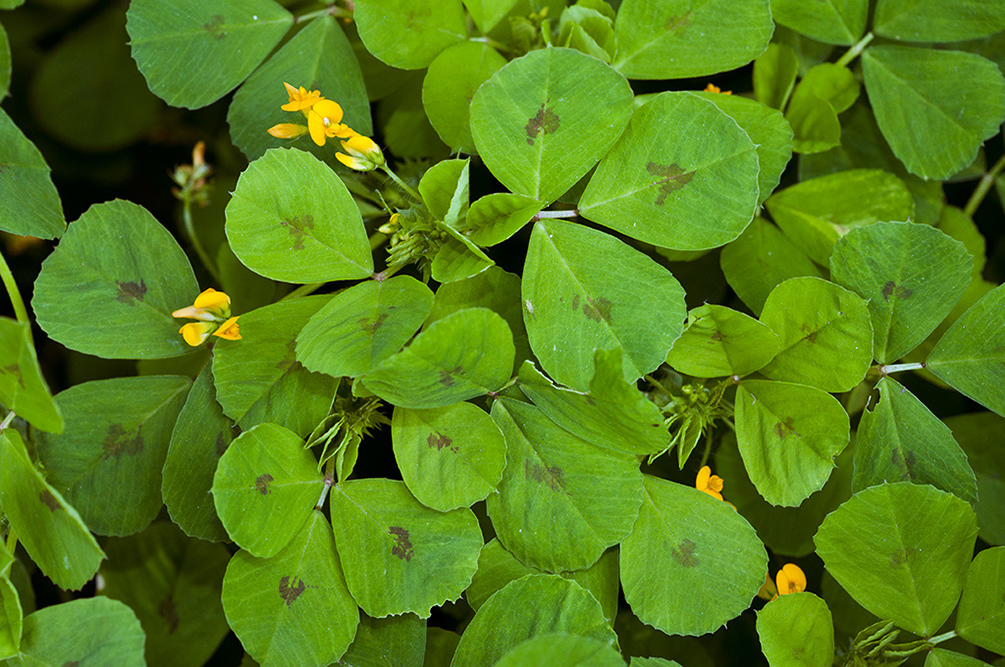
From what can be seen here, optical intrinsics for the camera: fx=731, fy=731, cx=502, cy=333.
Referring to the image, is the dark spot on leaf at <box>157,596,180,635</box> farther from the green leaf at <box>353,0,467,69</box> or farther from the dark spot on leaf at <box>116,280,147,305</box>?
the green leaf at <box>353,0,467,69</box>

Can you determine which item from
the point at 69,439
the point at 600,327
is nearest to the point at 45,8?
the point at 69,439

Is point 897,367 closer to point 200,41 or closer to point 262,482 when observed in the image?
point 262,482

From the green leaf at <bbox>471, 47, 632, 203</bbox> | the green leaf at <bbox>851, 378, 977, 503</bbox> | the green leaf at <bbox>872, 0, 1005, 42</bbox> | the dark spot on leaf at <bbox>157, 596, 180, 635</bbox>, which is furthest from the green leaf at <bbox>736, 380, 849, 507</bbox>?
the dark spot on leaf at <bbox>157, 596, 180, 635</bbox>

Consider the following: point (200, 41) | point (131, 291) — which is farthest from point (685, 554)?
point (200, 41)

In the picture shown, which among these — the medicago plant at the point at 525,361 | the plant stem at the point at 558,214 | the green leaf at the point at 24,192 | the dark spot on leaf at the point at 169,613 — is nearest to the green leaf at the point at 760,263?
the medicago plant at the point at 525,361

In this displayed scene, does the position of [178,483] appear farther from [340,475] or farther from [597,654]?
[597,654]

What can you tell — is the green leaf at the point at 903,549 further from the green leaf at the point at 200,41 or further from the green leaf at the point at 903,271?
the green leaf at the point at 200,41
